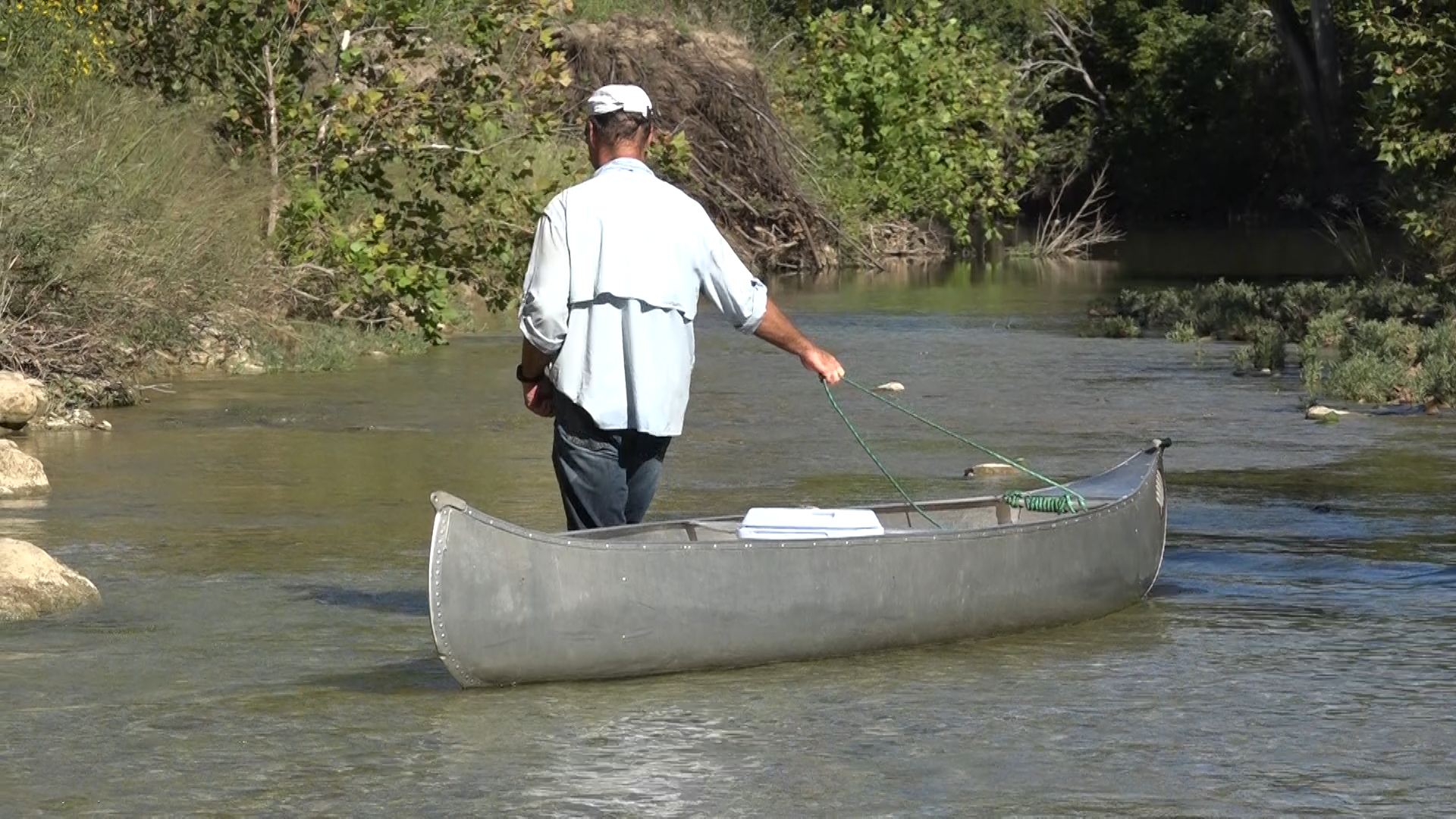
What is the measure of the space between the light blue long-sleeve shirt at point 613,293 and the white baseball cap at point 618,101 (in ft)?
0.57

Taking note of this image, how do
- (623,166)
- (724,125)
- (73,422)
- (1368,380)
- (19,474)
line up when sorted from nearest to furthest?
1. (623,166)
2. (19,474)
3. (73,422)
4. (1368,380)
5. (724,125)

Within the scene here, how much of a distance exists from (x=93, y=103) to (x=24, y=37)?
74cm

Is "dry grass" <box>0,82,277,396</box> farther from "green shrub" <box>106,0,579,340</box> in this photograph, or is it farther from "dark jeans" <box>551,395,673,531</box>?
"dark jeans" <box>551,395,673,531</box>

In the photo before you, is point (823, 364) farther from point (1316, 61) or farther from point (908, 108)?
point (1316, 61)

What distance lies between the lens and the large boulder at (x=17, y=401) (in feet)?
43.2

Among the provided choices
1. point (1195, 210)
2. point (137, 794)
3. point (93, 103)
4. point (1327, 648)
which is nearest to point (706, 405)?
point (93, 103)

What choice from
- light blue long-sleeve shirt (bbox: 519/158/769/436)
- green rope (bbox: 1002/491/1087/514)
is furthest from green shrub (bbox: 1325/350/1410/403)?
light blue long-sleeve shirt (bbox: 519/158/769/436)

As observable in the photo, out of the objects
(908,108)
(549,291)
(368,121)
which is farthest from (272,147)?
(908,108)

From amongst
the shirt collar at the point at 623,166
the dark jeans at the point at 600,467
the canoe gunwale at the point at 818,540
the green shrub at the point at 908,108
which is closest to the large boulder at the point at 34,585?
the canoe gunwale at the point at 818,540

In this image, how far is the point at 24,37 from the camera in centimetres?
1585

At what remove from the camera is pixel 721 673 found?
7551 millimetres

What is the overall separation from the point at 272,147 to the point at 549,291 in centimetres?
1155

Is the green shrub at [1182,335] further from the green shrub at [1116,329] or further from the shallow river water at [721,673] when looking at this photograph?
the shallow river water at [721,673]

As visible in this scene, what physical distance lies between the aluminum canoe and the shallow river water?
0.10 metres
